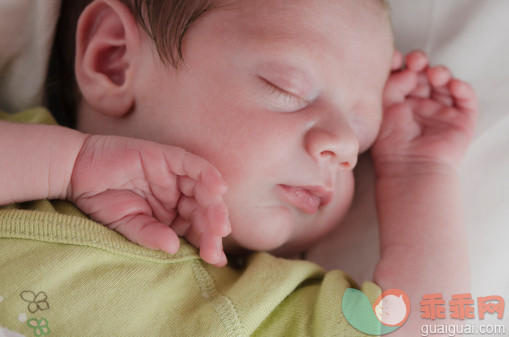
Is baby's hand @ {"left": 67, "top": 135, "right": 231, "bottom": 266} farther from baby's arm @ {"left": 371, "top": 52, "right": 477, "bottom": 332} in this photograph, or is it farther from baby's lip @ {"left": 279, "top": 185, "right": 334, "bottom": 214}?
baby's arm @ {"left": 371, "top": 52, "right": 477, "bottom": 332}

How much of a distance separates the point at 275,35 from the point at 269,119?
0.65 ft

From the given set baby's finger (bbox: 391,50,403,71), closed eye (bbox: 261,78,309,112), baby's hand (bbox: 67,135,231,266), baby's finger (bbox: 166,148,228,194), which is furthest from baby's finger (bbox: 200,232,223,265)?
baby's finger (bbox: 391,50,403,71)

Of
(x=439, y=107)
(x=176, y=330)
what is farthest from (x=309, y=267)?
(x=439, y=107)

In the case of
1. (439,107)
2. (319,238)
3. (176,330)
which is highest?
(439,107)

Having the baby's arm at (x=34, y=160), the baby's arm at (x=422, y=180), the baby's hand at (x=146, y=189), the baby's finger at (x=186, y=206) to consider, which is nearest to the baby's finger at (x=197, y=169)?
the baby's hand at (x=146, y=189)

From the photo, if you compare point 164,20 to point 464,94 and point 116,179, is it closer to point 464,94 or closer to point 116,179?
point 116,179

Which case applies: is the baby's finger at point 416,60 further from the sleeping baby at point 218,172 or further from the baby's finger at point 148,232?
the baby's finger at point 148,232

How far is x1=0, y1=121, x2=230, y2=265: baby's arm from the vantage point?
43.7 inches

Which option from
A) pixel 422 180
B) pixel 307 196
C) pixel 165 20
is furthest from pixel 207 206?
pixel 422 180

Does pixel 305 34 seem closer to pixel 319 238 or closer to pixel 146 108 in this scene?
pixel 146 108

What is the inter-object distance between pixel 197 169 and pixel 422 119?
861 mm

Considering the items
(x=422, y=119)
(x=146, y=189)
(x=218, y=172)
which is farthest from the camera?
(x=422, y=119)

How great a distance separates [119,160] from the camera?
3.75 feet

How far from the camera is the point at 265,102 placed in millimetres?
1229
